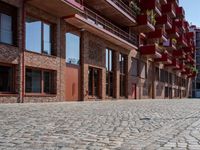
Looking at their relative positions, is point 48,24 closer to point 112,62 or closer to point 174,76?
point 112,62

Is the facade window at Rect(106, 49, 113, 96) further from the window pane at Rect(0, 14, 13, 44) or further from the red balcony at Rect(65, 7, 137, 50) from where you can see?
the window pane at Rect(0, 14, 13, 44)

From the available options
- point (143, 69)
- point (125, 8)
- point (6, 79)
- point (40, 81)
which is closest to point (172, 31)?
point (143, 69)

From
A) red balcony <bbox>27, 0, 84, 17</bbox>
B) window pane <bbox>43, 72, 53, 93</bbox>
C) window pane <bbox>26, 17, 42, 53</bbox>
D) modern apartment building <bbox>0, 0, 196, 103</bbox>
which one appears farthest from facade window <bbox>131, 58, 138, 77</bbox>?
window pane <bbox>26, 17, 42, 53</bbox>

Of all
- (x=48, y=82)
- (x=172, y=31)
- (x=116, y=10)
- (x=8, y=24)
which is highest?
(x=172, y=31)

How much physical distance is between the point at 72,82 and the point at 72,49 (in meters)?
2.38

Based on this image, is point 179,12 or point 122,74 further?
point 179,12

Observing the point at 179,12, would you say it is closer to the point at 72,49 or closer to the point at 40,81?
the point at 72,49

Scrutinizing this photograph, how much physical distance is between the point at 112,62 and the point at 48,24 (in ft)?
38.7

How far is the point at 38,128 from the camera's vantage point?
7973 mm

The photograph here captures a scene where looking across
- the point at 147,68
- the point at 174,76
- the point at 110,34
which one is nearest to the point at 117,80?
the point at 110,34

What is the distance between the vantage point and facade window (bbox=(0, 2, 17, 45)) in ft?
62.5

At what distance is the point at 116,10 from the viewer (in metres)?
31.6

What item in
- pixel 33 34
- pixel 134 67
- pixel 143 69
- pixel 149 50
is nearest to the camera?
pixel 33 34

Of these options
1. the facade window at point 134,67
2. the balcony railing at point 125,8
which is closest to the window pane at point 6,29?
the balcony railing at point 125,8
